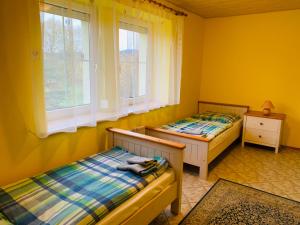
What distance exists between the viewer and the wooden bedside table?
3.46m

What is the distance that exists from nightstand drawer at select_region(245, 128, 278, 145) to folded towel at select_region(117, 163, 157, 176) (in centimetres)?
242

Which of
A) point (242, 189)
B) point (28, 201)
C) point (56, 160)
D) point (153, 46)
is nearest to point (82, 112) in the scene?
point (56, 160)

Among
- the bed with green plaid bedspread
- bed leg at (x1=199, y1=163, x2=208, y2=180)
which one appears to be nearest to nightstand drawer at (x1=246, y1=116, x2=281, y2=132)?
the bed with green plaid bedspread

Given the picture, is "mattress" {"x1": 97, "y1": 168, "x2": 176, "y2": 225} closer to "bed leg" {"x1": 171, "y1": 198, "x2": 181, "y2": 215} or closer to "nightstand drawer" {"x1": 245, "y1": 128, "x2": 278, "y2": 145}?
"bed leg" {"x1": 171, "y1": 198, "x2": 181, "y2": 215}

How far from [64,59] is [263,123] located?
303 cm

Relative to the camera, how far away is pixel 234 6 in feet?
11.0

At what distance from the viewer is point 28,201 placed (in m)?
1.40

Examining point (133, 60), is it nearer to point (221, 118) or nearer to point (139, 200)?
point (139, 200)

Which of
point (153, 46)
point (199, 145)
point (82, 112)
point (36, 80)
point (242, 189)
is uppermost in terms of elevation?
point (153, 46)

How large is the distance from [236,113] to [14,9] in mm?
3578

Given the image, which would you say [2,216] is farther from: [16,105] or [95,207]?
[16,105]

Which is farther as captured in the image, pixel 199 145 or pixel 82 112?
A: pixel 199 145

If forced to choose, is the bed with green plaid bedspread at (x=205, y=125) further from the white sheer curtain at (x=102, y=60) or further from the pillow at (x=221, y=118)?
the white sheer curtain at (x=102, y=60)

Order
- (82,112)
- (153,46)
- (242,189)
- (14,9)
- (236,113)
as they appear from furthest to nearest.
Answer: (236,113) → (153,46) → (242,189) → (82,112) → (14,9)
